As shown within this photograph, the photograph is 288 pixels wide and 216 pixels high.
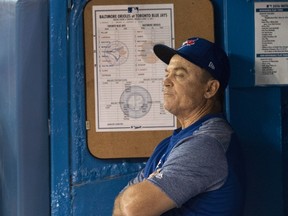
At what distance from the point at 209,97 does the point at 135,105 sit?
15.9 inches

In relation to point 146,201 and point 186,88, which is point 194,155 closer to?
point 146,201

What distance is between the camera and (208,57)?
203 centimetres

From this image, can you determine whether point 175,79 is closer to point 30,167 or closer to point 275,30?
point 275,30

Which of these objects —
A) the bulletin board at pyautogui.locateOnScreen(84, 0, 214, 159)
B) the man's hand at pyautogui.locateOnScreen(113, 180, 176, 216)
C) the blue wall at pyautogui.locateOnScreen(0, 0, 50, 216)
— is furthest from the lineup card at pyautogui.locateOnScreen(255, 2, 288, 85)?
the blue wall at pyautogui.locateOnScreen(0, 0, 50, 216)

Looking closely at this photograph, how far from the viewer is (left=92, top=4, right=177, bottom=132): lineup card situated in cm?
233

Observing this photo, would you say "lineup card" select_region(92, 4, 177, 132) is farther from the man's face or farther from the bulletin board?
the man's face

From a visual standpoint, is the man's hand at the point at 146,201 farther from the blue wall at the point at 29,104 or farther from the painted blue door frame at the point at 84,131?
the blue wall at the point at 29,104

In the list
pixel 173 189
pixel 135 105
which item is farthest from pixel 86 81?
pixel 173 189

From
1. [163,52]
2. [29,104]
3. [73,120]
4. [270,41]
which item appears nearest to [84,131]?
[73,120]

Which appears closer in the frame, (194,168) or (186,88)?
(194,168)

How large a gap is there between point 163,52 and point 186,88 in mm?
202

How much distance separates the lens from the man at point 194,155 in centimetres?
176

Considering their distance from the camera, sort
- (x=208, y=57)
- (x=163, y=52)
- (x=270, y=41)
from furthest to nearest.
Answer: (x=270, y=41), (x=163, y=52), (x=208, y=57)

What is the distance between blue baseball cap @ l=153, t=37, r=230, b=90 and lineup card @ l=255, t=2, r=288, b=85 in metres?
0.24
